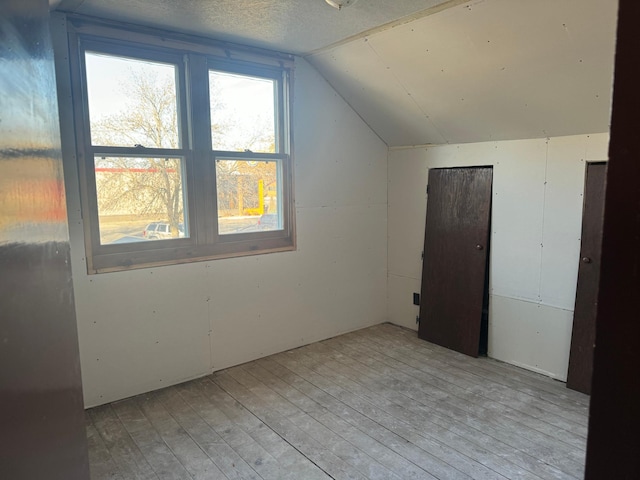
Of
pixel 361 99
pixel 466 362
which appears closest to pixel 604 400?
pixel 466 362

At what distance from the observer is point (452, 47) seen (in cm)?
266

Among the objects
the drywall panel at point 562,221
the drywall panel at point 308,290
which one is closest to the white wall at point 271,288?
the drywall panel at point 308,290

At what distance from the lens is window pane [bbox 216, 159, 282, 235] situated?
3.20m

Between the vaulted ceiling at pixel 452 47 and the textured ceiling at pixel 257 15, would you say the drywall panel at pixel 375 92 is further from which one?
the textured ceiling at pixel 257 15

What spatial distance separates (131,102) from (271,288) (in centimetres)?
168

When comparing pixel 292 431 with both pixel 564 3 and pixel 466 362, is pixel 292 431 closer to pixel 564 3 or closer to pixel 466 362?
pixel 466 362

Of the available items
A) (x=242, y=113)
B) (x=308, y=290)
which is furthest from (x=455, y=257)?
(x=242, y=113)

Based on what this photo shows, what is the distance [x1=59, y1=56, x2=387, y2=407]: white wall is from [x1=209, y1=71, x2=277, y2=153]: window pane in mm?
229

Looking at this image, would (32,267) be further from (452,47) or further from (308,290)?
(308,290)

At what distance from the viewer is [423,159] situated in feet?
12.6

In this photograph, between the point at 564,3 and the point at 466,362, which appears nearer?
the point at 564,3

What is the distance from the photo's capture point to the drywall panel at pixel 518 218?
3133 millimetres

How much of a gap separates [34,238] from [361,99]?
339 cm

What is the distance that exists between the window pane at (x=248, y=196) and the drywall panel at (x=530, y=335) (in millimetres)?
1923
